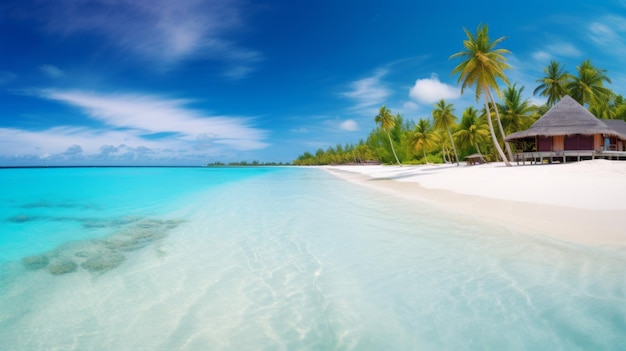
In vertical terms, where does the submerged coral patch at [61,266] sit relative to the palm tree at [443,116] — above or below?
below

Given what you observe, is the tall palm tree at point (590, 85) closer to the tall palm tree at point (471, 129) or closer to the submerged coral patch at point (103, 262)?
the tall palm tree at point (471, 129)

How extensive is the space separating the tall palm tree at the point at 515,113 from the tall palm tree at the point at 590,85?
6174 millimetres

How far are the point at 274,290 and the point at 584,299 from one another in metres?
3.07

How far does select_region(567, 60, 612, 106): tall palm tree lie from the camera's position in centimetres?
3162

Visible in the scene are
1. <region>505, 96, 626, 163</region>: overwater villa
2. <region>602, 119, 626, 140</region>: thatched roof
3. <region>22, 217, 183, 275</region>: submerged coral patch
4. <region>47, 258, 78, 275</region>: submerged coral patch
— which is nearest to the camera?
<region>47, 258, 78, 275</region>: submerged coral patch

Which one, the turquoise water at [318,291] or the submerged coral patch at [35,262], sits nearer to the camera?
the turquoise water at [318,291]

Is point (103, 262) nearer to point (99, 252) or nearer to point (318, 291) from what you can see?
point (99, 252)

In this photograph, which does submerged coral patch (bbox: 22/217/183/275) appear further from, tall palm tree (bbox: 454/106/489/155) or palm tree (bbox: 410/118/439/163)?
palm tree (bbox: 410/118/439/163)

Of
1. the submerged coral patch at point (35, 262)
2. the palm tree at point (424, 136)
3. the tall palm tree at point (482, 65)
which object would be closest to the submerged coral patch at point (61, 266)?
the submerged coral patch at point (35, 262)

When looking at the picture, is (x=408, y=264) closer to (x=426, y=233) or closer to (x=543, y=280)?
(x=543, y=280)

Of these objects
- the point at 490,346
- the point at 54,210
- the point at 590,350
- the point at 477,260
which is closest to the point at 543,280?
the point at 477,260

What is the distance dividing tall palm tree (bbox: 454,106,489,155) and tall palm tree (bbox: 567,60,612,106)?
9001mm

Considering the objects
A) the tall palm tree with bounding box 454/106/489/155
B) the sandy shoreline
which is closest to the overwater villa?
the sandy shoreline

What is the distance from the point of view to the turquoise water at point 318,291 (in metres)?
2.72
